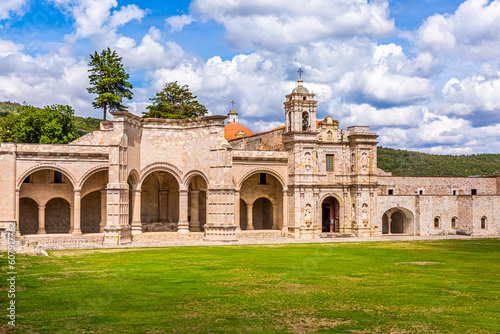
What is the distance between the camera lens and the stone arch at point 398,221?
48.6 metres

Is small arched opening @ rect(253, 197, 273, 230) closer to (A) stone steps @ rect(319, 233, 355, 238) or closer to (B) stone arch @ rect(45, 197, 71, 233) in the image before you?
(A) stone steps @ rect(319, 233, 355, 238)

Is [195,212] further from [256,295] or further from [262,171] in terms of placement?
[256,295]

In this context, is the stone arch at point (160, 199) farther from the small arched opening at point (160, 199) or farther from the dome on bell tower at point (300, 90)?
the dome on bell tower at point (300, 90)

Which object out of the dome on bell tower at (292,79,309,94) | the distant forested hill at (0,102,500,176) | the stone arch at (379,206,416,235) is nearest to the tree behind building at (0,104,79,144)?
the dome on bell tower at (292,79,309,94)

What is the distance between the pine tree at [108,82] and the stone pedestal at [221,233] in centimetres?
2007

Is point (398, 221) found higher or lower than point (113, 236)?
higher

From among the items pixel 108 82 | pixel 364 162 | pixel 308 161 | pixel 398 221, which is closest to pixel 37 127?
pixel 108 82

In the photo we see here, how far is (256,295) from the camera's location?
16.0 metres

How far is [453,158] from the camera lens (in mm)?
105688

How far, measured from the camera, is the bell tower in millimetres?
45531

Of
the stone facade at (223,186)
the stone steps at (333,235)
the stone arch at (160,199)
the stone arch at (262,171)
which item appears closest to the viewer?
the stone facade at (223,186)

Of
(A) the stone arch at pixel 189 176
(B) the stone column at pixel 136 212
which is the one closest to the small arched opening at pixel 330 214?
(A) the stone arch at pixel 189 176

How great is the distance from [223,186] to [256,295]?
22.6m

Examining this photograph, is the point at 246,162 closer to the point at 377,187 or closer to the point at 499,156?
the point at 377,187
